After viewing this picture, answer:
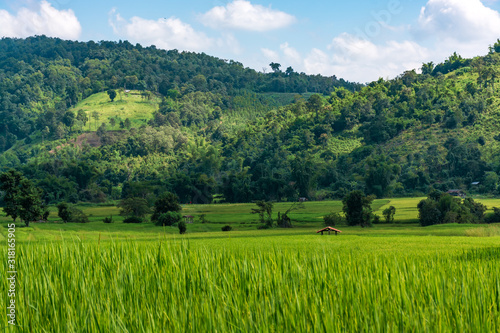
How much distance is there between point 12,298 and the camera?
5.12 meters

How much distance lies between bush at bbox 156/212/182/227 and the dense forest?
62.4ft

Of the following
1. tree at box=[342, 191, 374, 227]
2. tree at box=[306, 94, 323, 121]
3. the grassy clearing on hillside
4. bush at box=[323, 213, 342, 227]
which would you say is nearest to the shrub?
bush at box=[323, 213, 342, 227]

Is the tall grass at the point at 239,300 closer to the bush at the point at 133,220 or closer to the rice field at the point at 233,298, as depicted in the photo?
the rice field at the point at 233,298

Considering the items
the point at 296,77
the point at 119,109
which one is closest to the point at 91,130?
the point at 119,109

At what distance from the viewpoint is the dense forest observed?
6347 centimetres

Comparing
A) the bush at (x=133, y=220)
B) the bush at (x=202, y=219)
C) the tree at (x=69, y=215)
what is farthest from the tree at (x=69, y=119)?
the bush at (x=202, y=219)

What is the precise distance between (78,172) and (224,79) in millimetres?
81701

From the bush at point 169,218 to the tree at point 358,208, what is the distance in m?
14.8

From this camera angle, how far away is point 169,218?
145 feet

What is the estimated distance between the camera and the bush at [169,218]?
143ft

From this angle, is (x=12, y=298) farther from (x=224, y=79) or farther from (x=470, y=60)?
(x=224, y=79)

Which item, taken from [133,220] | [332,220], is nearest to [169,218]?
[133,220]

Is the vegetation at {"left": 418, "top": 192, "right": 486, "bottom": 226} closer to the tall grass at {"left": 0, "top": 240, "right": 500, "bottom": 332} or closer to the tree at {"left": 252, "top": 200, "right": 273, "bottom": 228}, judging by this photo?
the tree at {"left": 252, "top": 200, "right": 273, "bottom": 228}

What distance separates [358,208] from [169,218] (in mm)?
16290
